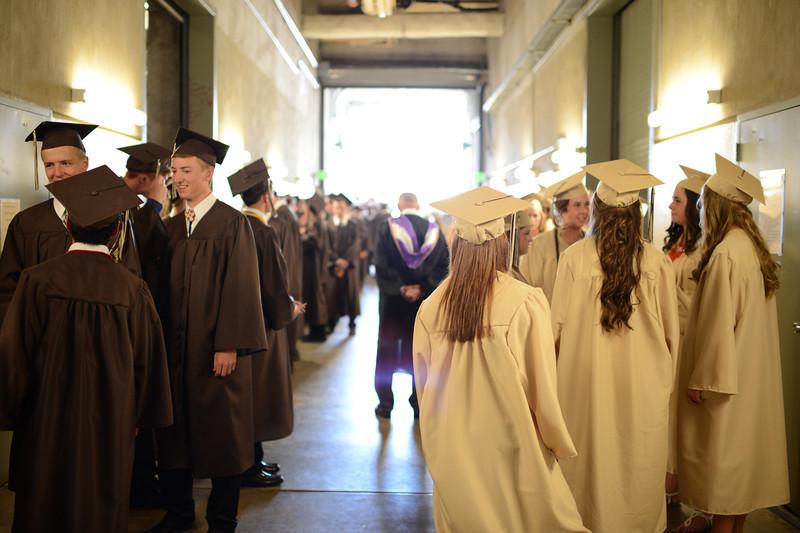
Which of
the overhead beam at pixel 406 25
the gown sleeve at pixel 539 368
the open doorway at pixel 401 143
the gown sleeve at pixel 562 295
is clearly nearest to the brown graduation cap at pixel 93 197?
the gown sleeve at pixel 539 368

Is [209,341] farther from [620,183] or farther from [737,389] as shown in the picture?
[737,389]

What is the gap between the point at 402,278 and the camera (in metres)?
5.80

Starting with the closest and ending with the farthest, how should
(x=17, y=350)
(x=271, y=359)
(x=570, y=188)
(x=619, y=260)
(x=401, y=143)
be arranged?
(x=17, y=350)
(x=619, y=260)
(x=271, y=359)
(x=570, y=188)
(x=401, y=143)

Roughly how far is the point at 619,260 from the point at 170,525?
240 cm

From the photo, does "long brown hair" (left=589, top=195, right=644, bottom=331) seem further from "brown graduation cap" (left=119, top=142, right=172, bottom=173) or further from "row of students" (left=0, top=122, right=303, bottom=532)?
"brown graduation cap" (left=119, top=142, right=172, bottom=173)

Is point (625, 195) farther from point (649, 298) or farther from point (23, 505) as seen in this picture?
point (23, 505)

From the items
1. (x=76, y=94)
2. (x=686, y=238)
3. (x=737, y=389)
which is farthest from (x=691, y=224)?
(x=76, y=94)

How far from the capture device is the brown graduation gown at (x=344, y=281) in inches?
396

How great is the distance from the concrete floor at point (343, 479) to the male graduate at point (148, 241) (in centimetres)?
13

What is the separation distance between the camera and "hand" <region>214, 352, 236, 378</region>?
3309mm

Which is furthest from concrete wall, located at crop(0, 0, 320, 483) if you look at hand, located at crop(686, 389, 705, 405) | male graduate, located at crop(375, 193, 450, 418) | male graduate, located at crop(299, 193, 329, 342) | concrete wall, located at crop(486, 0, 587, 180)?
concrete wall, located at crop(486, 0, 587, 180)

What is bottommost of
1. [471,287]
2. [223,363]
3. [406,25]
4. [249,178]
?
[223,363]

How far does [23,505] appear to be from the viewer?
260 cm

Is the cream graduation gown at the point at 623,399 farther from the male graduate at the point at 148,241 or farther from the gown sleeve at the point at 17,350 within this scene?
the gown sleeve at the point at 17,350
